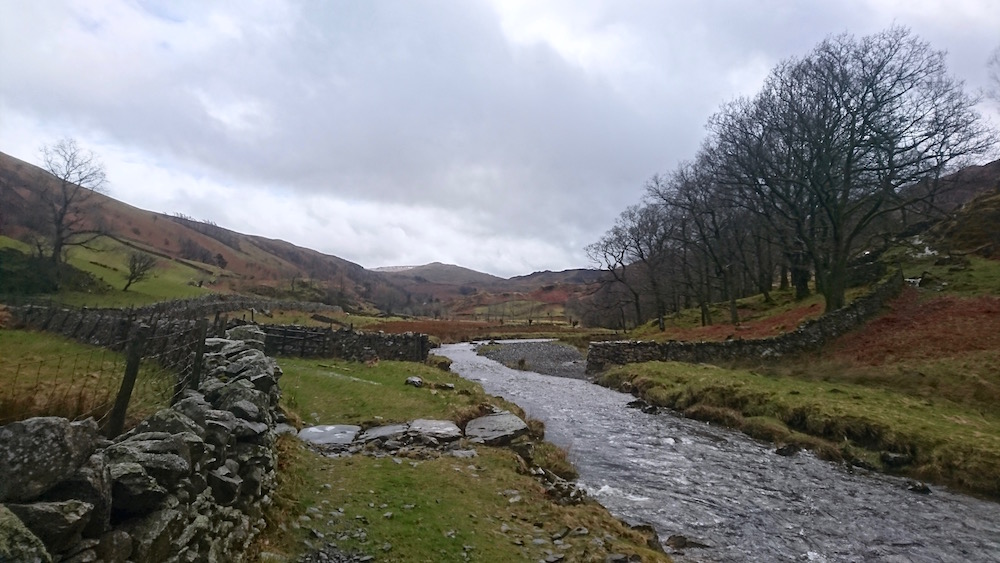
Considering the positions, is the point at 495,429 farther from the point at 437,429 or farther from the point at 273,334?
the point at 273,334

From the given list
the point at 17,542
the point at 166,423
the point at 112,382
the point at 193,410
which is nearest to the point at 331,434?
the point at 112,382

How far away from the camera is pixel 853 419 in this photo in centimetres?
1538

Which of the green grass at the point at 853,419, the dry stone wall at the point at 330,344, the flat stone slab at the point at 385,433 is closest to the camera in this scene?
the flat stone slab at the point at 385,433

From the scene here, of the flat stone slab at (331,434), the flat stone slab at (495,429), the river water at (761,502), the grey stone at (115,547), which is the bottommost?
the river water at (761,502)

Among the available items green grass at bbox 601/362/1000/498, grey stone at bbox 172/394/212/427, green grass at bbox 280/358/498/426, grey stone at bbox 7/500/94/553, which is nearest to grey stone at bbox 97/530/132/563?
grey stone at bbox 7/500/94/553

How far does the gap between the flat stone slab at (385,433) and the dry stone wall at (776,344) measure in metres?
19.9

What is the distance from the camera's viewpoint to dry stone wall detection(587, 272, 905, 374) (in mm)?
25938

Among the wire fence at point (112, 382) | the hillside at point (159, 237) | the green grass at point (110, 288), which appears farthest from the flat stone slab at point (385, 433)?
the hillside at point (159, 237)

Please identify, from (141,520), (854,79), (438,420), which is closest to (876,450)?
(438,420)

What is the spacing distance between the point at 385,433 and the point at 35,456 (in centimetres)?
912

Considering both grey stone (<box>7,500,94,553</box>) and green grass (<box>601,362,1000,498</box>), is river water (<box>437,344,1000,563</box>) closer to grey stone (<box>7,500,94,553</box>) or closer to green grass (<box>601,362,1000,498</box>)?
green grass (<box>601,362,1000,498</box>)

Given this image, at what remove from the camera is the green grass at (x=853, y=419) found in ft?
41.3

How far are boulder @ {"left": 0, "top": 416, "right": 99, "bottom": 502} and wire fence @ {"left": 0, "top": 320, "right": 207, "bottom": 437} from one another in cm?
145

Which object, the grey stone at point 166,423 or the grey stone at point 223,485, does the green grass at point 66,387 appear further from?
the grey stone at point 223,485
